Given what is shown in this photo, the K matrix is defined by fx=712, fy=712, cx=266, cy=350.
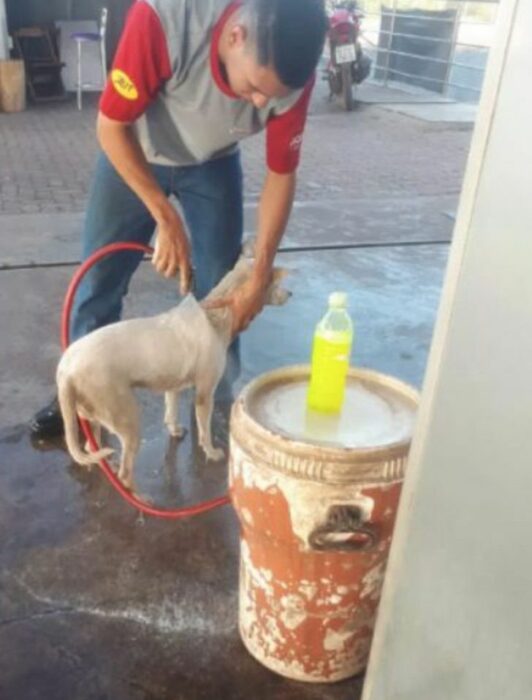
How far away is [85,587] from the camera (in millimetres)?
2164

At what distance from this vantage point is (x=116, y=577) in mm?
2205

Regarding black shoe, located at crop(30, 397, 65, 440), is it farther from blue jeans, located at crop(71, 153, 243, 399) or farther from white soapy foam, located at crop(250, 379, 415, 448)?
white soapy foam, located at crop(250, 379, 415, 448)

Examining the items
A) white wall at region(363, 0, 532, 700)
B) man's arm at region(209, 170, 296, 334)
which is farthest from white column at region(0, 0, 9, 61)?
white wall at region(363, 0, 532, 700)

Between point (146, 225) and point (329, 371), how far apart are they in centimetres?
125

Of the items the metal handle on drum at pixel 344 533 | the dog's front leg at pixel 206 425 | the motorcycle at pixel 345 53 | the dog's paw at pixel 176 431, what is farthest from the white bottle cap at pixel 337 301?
the motorcycle at pixel 345 53

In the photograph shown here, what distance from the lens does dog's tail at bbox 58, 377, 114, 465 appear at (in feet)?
7.21

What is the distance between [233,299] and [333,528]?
105 centimetres

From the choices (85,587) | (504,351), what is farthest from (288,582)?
(504,351)

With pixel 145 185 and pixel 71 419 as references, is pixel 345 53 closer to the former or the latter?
pixel 145 185

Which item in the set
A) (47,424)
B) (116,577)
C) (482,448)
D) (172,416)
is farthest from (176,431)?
(482,448)

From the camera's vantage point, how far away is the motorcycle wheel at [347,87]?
10949 millimetres

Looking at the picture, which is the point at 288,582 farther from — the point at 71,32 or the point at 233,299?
the point at 71,32

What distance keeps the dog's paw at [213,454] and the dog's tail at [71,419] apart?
0.52m

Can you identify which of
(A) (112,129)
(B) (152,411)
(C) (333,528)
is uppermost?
(A) (112,129)
